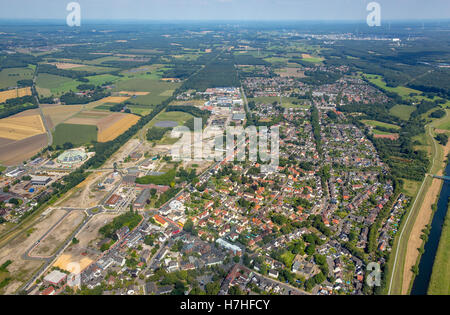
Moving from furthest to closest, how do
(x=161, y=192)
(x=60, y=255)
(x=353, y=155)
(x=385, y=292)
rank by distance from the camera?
(x=353, y=155)
(x=161, y=192)
(x=60, y=255)
(x=385, y=292)

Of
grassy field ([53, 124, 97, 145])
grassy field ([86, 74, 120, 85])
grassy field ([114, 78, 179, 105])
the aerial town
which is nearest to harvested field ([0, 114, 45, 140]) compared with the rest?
the aerial town

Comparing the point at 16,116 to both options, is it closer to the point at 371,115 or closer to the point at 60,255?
the point at 60,255

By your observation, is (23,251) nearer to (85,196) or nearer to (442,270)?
(85,196)

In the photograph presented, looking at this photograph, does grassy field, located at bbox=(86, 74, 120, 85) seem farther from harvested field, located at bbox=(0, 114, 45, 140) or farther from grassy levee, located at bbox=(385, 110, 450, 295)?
grassy levee, located at bbox=(385, 110, 450, 295)

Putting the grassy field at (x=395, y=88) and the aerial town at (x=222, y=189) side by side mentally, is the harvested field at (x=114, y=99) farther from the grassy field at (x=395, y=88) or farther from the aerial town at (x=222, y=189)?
the grassy field at (x=395, y=88)

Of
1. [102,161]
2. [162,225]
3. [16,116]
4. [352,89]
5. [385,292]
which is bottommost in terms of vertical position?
[385,292]

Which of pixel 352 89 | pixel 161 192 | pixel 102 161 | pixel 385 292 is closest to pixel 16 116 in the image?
pixel 102 161

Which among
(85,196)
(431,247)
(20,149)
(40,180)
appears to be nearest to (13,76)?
(20,149)

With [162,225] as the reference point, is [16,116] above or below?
above
